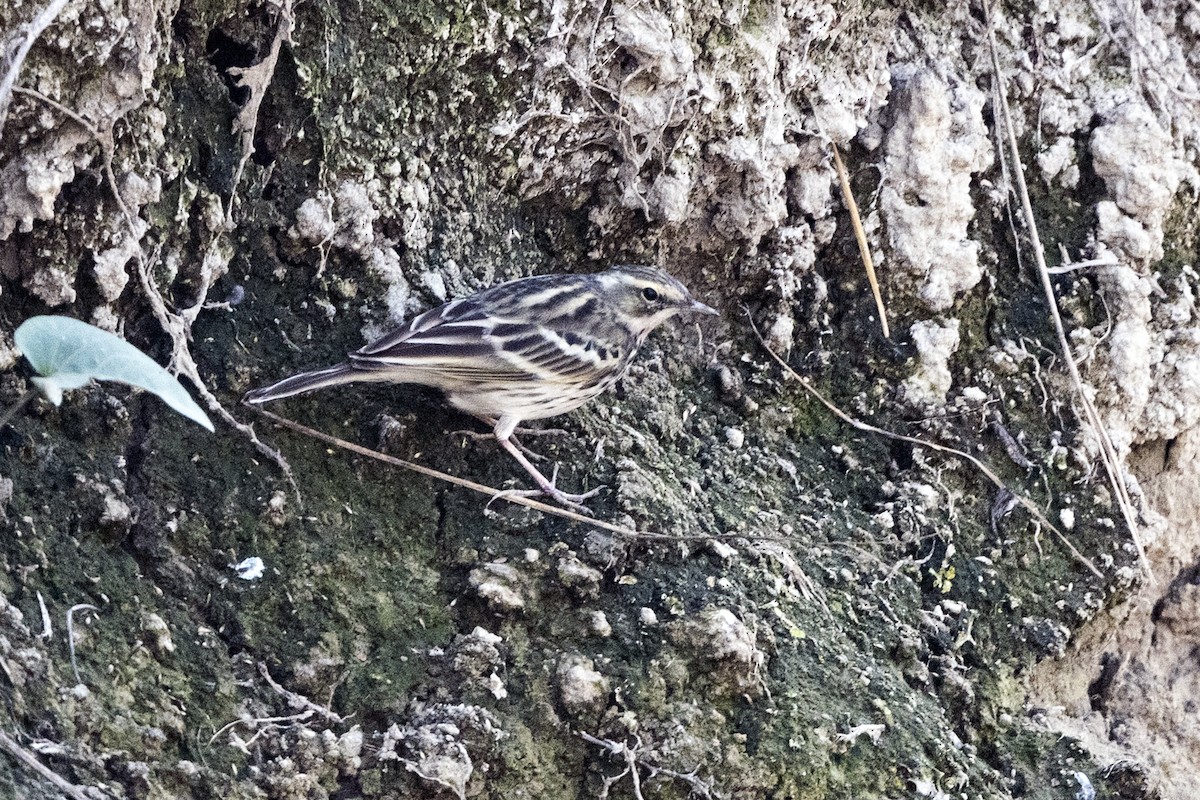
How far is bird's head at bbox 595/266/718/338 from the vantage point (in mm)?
4996

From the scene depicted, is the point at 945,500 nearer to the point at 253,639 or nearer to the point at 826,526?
the point at 826,526

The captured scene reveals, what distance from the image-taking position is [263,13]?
4.34m

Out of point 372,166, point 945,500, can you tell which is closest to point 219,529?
point 372,166

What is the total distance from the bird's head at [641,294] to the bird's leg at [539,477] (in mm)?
676

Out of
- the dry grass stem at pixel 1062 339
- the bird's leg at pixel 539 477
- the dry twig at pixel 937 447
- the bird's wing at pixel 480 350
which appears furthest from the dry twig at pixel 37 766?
the dry grass stem at pixel 1062 339

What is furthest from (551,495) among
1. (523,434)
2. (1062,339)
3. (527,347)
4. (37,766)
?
(1062,339)

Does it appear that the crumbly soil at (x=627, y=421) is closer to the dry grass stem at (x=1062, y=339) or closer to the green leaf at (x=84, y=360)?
the dry grass stem at (x=1062, y=339)

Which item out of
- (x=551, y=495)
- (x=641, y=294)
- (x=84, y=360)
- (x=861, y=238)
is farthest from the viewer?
(x=861, y=238)

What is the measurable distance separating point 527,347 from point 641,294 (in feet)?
1.85

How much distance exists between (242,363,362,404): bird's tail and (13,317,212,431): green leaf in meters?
0.94

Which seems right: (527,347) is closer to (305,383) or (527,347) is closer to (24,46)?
(305,383)

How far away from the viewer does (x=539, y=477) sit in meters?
4.57

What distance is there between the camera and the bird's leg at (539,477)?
4.52m

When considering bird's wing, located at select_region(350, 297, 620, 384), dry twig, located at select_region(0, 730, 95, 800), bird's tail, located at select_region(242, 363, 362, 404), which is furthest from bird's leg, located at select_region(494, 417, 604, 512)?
dry twig, located at select_region(0, 730, 95, 800)
